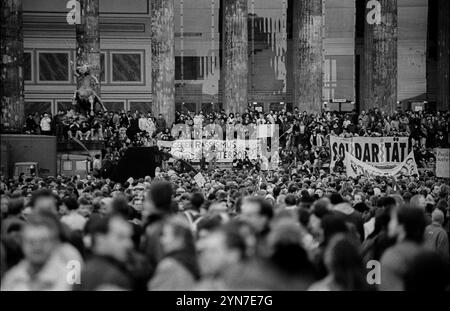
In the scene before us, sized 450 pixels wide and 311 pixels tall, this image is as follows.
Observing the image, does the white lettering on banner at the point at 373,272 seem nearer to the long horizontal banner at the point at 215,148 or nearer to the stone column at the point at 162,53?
the long horizontal banner at the point at 215,148

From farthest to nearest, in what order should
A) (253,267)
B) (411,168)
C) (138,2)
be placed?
1. (138,2)
2. (411,168)
3. (253,267)

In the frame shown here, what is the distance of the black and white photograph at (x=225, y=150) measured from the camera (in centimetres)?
895

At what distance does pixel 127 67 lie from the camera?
191ft

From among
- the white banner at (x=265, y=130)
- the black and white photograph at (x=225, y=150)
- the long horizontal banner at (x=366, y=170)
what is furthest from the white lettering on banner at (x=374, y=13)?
the long horizontal banner at (x=366, y=170)

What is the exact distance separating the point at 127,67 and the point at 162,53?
32.0 ft

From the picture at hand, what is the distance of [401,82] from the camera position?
193 ft

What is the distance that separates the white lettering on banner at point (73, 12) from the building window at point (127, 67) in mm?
3874

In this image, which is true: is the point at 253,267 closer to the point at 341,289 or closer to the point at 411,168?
the point at 341,289

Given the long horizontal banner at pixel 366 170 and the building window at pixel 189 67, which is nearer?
the long horizontal banner at pixel 366 170

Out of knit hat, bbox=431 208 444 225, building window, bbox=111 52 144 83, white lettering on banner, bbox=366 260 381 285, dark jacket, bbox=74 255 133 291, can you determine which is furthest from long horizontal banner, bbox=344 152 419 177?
building window, bbox=111 52 144 83

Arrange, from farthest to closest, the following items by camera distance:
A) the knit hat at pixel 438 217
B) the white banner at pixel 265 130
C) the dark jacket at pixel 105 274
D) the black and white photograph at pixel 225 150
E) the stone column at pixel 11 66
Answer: the stone column at pixel 11 66 < the white banner at pixel 265 130 < the knit hat at pixel 438 217 < the black and white photograph at pixel 225 150 < the dark jacket at pixel 105 274
